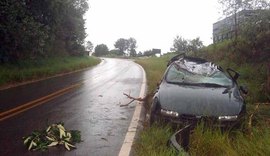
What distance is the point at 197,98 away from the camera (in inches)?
307

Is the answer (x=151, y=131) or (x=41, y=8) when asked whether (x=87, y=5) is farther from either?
(x=151, y=131)

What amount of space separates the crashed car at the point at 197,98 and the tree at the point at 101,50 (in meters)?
119

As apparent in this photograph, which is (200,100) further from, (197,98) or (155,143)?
(155,143)

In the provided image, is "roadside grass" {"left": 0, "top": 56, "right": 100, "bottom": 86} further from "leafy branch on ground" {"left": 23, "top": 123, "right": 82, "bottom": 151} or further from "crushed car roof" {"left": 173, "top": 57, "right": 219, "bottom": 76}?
"leafy branch on ground" {"left": 23, "top": 123, "right": 82, "bottom": 151}

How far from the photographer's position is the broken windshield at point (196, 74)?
9055 millimetres

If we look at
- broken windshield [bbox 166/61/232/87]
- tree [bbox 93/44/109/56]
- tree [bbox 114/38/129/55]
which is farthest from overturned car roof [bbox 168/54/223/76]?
tree [bbox 114/38/129/55]

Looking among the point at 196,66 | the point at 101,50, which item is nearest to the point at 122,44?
the point at 101,50

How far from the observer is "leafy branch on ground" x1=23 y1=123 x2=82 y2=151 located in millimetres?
6934

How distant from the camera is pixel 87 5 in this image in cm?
4791

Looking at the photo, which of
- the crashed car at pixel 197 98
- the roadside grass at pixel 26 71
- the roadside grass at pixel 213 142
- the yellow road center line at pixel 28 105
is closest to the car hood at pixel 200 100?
the crashed car at pixel 197 98

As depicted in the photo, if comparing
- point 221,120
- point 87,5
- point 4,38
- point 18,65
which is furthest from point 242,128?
point 87,5

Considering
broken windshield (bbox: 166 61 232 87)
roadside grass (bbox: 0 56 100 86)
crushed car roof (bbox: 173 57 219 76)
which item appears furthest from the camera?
roadside grass (bbox: 0 56 100 86)

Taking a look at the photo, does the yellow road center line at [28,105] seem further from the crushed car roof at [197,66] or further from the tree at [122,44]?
the tree at [122,44]

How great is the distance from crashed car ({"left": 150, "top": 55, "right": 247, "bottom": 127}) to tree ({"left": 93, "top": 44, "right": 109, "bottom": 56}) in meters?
119
